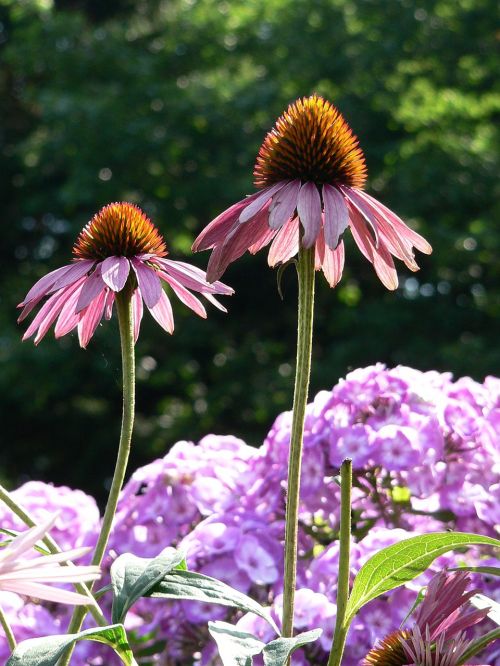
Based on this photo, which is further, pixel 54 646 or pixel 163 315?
pixel 163 315

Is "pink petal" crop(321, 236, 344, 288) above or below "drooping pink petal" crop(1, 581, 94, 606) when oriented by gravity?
above

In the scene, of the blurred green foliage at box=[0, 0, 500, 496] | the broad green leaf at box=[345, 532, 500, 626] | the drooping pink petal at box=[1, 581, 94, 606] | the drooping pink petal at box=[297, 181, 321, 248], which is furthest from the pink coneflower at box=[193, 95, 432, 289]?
the blurred green foliage at box=[0, 0, 500, 496]

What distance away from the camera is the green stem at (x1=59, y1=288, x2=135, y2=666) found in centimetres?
88

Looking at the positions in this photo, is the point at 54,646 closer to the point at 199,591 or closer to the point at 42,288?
the point at 199,591

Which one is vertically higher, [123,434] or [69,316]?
[69,316]

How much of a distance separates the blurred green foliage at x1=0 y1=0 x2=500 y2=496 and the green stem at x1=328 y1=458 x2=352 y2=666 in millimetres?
6148

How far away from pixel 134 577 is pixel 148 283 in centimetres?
25

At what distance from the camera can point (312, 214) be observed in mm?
898

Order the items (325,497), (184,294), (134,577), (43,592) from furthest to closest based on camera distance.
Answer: (325,497), (184,294), (134,577), (43,592)

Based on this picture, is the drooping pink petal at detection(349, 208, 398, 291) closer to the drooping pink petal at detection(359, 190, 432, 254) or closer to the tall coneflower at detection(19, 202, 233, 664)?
the drooping pink petal at detection(359, 190, 432, 254)

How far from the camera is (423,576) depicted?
4.02ft

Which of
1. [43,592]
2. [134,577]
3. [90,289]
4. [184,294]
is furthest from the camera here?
[184,294]

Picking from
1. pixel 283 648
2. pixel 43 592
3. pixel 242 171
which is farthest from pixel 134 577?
pixel 242 171

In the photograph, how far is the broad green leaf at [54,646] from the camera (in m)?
0.77
